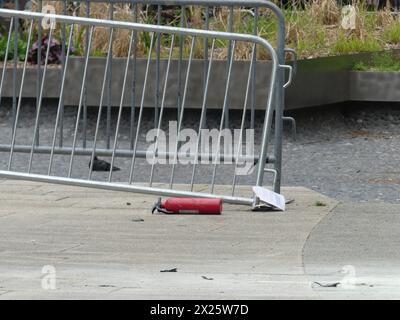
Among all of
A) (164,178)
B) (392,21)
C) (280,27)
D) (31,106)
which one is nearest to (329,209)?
(280,27)

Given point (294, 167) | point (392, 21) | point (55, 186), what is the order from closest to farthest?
1. point (55, 186)
2. point (294, 167)
3. point (392, 21)

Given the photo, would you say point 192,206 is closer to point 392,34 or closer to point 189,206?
point 189,206

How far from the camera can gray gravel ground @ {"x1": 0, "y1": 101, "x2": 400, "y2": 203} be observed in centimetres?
1152

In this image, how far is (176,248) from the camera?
330 inches

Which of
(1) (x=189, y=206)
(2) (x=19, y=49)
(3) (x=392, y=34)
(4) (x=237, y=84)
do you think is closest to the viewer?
(1) (x=189, y=206)

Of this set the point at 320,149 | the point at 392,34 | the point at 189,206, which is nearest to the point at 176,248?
the point at 189,206

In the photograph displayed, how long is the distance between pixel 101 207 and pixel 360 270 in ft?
9.93

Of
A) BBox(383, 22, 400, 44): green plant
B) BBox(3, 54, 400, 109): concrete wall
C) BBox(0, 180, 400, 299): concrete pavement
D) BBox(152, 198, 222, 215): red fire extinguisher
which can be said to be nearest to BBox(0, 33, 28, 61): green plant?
BBox(3, 54, 400, 109): concrete wall

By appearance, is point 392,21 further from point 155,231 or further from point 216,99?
point 155,231

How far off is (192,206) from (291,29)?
5.88 meters

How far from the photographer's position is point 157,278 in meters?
7.42

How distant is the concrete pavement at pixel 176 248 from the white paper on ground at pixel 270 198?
0.10 m

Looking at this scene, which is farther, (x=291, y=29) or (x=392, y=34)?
(x=392, y=34)

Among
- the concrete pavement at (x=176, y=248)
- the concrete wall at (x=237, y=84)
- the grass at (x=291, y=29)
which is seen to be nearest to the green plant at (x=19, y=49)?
the concrete wall at (x=237, y=84)
